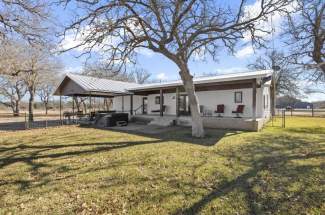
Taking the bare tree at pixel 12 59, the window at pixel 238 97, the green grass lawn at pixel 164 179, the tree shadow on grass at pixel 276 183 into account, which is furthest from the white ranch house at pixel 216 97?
the tree shadow on grass at pixel 276 183

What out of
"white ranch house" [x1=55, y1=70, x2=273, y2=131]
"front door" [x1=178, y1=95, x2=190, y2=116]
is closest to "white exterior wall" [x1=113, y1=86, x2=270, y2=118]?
"white ranch house" [x1=55, y1=70, x2=273, y2=131]

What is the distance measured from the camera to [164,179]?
491cm

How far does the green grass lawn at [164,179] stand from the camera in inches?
146

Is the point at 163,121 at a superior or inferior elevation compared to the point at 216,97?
inferior

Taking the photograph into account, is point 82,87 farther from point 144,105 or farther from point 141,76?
point 141,76

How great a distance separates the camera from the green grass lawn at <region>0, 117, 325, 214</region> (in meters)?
3.72

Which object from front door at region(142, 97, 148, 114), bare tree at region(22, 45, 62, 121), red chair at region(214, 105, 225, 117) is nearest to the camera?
red chair at region(214, 105, 225, 117)

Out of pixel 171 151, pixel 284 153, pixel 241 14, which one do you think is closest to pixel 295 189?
pixel 284 153

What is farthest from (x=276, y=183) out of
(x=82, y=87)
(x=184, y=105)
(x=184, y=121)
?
(x=82, y=87)

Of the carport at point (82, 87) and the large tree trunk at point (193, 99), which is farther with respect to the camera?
the carport at point (82, 87)

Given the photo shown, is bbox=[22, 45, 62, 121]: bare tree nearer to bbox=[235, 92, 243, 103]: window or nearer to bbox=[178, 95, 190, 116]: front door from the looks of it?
bbox=[178, 95, 190, 116]: front door

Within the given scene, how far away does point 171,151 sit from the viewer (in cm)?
746

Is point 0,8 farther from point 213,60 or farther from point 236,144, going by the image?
point 236,144

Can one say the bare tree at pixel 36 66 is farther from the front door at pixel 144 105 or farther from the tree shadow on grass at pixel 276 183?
the tree shadow on grass at pixel 276 183
